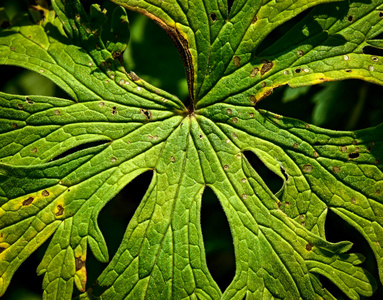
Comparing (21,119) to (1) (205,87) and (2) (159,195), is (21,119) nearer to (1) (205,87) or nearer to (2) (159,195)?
(2) (159,195)

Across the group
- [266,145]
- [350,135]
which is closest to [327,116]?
[350,135]

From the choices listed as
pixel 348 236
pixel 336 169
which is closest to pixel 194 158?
pixel 336 169

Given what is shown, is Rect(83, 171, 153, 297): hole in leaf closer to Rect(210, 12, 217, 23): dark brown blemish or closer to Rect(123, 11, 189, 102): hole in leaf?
Rect(123, 11, 189, 102): hole in leaf

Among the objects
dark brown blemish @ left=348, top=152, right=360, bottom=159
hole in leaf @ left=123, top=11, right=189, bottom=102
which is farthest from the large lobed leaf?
hole in leaf @ left=123, top=11, right=189, bottom=102

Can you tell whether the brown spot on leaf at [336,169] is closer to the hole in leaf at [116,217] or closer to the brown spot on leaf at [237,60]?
the brown spot on leaf at [237,60]

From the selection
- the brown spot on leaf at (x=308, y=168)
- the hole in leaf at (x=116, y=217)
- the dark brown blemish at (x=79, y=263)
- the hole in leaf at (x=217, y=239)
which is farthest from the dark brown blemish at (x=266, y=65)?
the dark brown blemish at (x=79, y=263)
